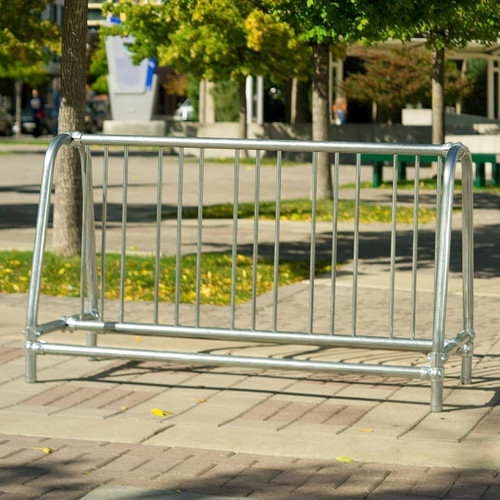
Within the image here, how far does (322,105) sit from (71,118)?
8.44 m

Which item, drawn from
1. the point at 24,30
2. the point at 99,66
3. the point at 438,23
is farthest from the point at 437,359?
the point at 99,66

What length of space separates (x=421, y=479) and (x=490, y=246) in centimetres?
935

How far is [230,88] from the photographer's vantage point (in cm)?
4431

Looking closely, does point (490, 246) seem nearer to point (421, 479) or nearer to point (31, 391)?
point (31, 391)

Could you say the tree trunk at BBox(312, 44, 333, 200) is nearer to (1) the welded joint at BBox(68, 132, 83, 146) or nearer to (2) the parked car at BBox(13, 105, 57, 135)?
(1) the welded joint at BBox(68, 132, 83, 146)

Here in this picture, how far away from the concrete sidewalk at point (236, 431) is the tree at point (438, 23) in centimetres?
425

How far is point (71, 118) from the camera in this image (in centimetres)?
1174

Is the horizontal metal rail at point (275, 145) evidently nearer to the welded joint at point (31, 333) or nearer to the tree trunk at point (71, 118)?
the welded joint at point (31, 333)

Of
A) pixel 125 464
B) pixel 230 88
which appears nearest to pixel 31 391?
pixel 125 464

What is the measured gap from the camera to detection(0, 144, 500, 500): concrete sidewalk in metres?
5.20

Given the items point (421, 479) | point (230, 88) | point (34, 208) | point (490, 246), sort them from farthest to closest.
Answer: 1. point (230, 88)
2. point (34, 208)
3. point (490, 246)
4. point (421, 479)

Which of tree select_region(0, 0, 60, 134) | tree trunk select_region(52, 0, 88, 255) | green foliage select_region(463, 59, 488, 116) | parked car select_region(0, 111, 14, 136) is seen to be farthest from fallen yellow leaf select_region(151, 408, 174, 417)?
parked car select_region(0, 111, 14, 136)

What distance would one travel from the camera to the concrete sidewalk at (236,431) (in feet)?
17.1

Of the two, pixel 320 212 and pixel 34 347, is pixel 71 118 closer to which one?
pixel 34 347
